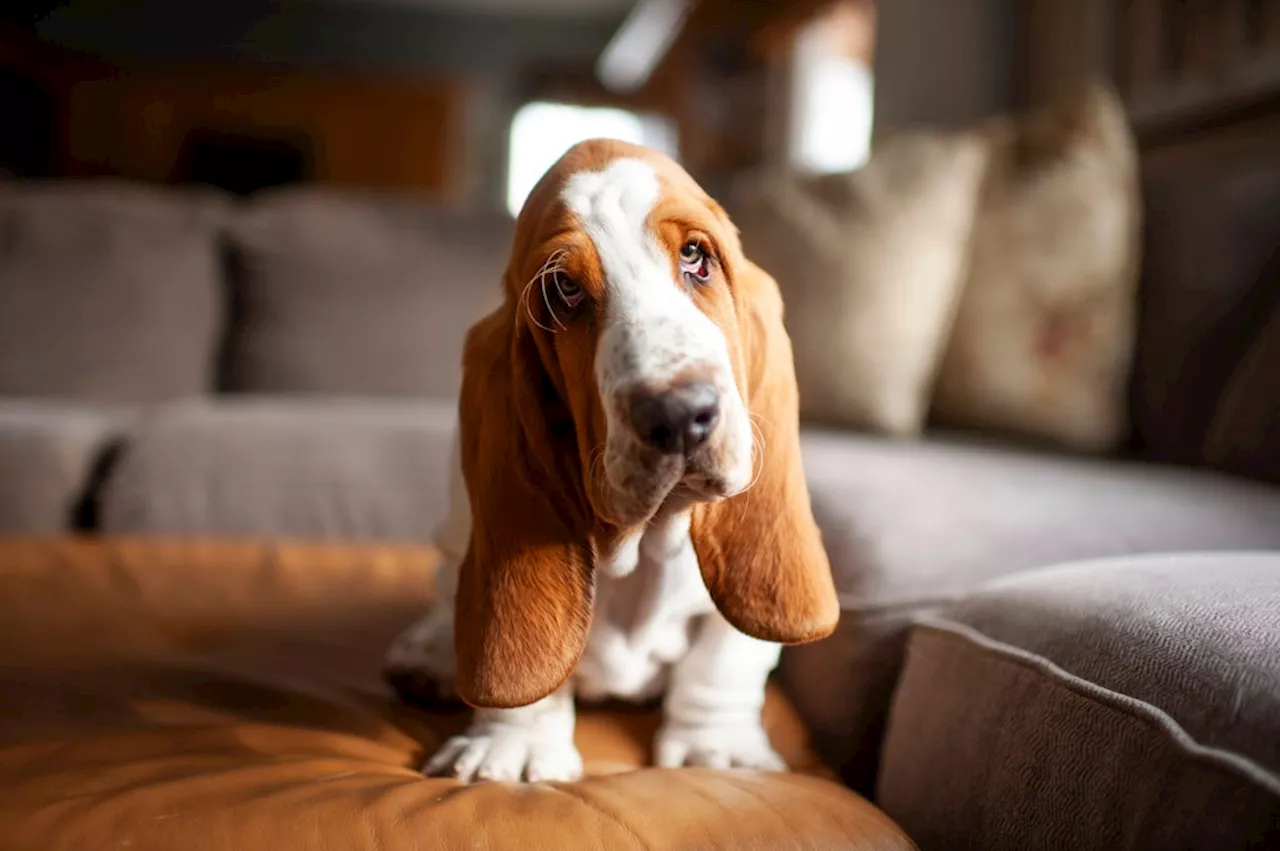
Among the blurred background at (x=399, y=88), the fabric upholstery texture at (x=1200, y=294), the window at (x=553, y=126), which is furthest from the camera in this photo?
the window at (x=553, y=126)

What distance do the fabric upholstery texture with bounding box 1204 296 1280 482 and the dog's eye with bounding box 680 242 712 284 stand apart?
38.7 inches

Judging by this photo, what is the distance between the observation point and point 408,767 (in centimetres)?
94

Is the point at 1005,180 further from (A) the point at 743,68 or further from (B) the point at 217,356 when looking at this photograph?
(A) the point at 743,68

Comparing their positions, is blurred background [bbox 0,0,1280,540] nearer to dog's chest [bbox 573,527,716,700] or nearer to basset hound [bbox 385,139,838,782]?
basset hound [bbox 385,139,838,782]

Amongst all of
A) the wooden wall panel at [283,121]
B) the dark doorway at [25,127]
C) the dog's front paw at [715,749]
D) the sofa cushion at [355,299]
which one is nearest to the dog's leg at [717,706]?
the dog's front paw at [715,749]

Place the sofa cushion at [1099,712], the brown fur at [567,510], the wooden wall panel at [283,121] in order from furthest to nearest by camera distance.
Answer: the wooden wall panel at [283,121] < the brown fur at [567,510] < the sofa cushion at [1099,712]

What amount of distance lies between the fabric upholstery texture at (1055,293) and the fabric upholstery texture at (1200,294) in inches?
1.6

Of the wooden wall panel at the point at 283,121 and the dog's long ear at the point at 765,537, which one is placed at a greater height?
the wooden wall panel at the point at 283,121

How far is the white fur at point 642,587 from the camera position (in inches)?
29.3

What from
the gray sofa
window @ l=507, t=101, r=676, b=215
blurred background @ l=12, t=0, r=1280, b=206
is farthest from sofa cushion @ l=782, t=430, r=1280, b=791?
window @ l=507, t=101, r=676, b=215

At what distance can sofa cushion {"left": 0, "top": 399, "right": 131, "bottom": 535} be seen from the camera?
5.76 ft

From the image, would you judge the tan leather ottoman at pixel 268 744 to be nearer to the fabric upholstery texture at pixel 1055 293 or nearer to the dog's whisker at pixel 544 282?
the dog's whisker at pixel 544 282

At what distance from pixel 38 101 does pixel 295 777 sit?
7.54 m

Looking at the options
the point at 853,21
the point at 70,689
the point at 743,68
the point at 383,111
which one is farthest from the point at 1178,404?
the point at 383,111
